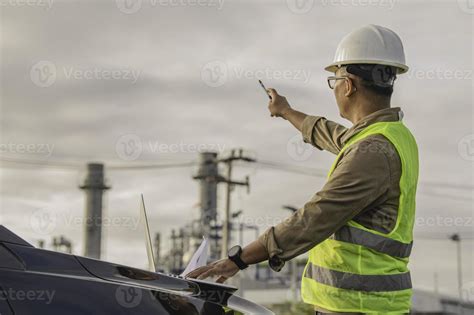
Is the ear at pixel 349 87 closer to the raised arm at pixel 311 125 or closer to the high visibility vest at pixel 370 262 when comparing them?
the high visibility vest at pixel 370 262

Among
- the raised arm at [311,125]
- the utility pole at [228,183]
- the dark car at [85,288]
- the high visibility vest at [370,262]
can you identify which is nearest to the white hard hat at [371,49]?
the high visibility vest at [370,262]

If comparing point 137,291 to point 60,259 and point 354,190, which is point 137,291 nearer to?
point 60,259

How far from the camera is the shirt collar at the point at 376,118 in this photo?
12.5ft

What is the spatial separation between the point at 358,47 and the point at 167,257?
72955mm

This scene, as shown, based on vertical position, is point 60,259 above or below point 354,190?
below

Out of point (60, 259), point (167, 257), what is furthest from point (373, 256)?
point (167, 257)

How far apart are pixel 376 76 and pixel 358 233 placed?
0.75 metres

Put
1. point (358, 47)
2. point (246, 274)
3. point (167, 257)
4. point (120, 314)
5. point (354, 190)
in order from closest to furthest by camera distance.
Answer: point (120, 314) → point (354, 190) → point (358, 47) → point (246, 274) → point (167, 257)

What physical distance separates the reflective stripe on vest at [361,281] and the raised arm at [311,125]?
1083mm

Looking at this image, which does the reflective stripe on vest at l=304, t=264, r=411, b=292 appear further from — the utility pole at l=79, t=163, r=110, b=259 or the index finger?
the utility pole at l=79, t=163, r=110, b=259

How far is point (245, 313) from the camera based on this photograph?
3.60 m

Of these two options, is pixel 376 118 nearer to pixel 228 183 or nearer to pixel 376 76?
pixel 376 76

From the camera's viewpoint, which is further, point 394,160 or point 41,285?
point 394,160

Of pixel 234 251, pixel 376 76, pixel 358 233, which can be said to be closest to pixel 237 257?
pixel 234 251
